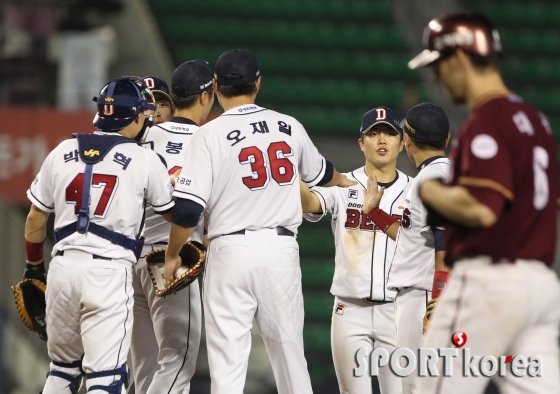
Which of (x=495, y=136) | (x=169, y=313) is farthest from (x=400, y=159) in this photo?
(x=495, y=136)

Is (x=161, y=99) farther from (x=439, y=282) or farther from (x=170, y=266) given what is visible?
(x=439, y=282)

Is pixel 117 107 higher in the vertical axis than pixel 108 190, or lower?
higher

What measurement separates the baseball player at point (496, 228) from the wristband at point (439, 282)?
1.30 m

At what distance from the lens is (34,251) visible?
194 inches

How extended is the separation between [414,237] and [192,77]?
1.65 m

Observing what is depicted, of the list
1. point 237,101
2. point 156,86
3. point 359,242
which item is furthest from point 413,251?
point 156,86

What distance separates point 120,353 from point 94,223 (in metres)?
0.69

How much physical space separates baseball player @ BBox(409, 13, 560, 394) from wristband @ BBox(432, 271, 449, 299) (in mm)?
1303

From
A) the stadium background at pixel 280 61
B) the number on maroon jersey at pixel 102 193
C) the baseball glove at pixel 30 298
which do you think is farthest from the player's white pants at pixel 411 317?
the stadium background at pixel 280 61

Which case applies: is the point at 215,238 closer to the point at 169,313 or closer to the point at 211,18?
the point at 169,313

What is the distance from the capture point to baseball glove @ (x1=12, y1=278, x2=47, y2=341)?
16.2 feet

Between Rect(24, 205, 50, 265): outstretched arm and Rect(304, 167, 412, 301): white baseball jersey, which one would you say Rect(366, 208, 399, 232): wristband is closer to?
Rect(304, 167, 412, 301): white baseball jersey

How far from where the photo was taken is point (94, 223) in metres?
4.50

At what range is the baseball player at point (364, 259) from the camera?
5352mm
